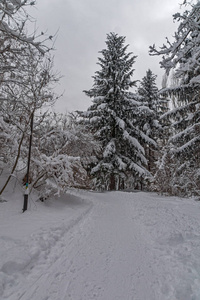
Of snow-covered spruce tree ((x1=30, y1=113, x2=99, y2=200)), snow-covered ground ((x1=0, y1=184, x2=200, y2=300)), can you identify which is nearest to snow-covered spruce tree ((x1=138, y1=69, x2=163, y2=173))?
snow-covered spruce tree ((x1=30, y1=113, x2=99, y2=200))

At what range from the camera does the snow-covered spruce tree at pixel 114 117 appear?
17.2 metres

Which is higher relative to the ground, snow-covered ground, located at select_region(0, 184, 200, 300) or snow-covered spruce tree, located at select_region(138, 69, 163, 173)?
snow-covered spruce tree, located at select_region(138, 69, 163, 173)

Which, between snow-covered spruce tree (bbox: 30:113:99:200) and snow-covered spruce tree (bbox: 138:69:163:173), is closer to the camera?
snow-covered spruce tree (bbox: 30:113:99:200)

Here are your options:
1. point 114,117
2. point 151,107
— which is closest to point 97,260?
point 114,117

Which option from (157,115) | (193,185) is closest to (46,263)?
(193,185)

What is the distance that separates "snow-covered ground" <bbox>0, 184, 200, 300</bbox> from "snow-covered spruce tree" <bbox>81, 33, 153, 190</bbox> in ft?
36.6

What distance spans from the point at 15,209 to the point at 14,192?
118cm

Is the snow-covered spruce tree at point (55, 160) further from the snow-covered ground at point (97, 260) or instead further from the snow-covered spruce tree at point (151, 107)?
the snow-covered spruce tree at point (151, 107)

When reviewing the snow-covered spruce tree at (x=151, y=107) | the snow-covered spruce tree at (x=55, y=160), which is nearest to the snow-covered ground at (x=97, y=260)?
the snow-covered spruce tree at (x=55, y=160)

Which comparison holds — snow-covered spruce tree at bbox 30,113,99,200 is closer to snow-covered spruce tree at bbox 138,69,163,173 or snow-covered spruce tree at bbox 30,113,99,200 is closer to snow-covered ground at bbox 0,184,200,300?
snow-covered ground at bbox 0,184,200,300

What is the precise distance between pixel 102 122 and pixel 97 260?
15412 millimetres

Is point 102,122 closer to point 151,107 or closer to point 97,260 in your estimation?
point 151,107

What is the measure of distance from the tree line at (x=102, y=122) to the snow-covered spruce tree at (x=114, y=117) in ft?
0.29

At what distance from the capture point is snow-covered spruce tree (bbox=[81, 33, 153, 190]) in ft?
56.4
